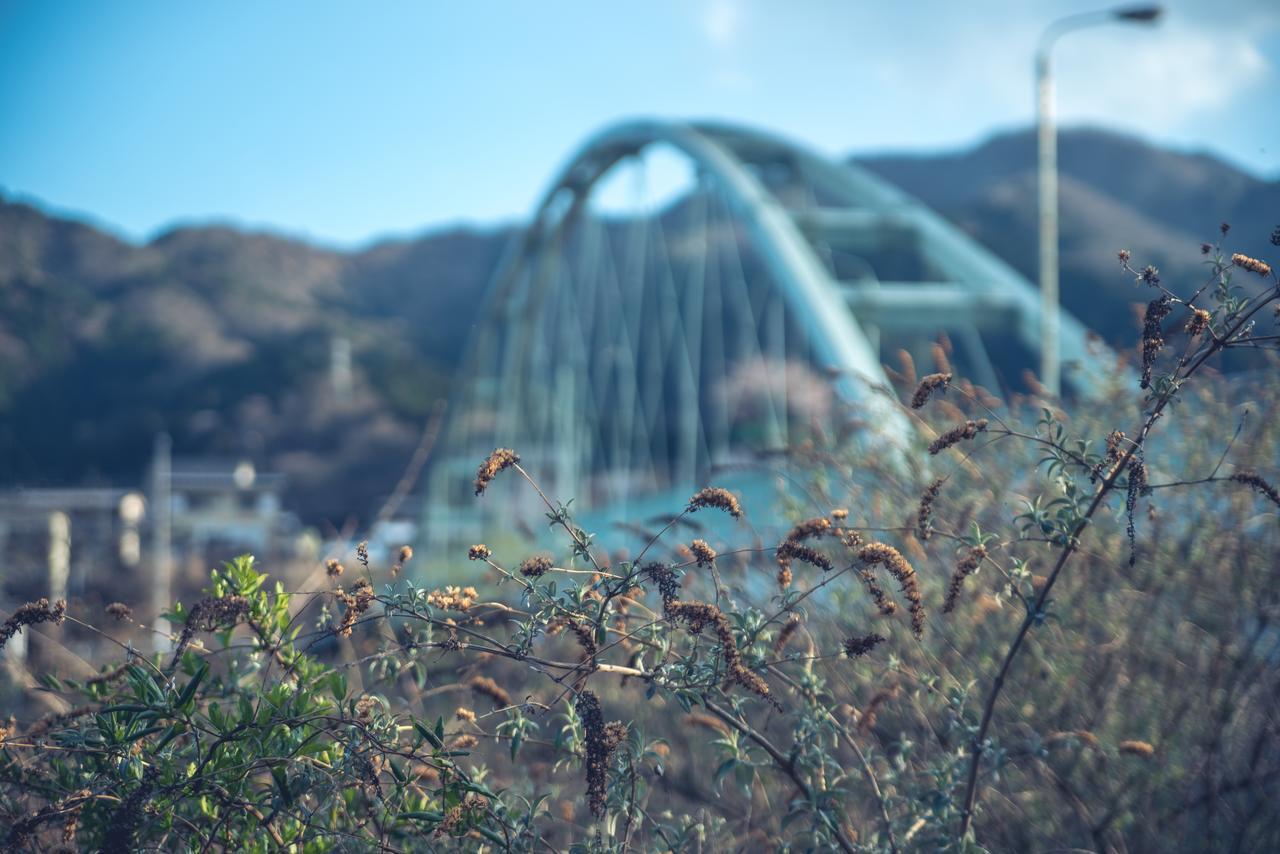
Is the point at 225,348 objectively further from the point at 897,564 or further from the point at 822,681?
the point at 897,564

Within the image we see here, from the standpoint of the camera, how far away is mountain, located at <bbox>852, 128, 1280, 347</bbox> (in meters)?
7.05

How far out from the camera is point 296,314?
50.8m

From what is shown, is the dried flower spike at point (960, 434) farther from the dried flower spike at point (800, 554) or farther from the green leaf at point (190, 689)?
the green leaf at point (190, 689)

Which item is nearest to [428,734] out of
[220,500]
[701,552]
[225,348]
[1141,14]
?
[701,552]

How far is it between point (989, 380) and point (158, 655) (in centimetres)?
1056

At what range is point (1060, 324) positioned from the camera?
12.3 metres

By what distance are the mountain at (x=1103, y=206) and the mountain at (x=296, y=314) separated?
0.10 m

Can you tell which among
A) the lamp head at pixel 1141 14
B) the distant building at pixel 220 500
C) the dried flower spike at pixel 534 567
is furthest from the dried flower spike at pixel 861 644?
the distant building at pixel 220 500

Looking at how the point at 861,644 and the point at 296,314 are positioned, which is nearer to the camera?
the point at 861,644

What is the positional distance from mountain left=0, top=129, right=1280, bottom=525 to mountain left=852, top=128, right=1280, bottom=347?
10 cm

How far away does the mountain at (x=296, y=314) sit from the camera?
24.4 m

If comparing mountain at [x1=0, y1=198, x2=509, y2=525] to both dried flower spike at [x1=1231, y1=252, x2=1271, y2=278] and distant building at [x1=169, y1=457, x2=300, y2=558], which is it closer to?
distant building at [x1=169, y1=457, x2=300, y2=558]

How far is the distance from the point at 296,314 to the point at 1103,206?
35.0 meters

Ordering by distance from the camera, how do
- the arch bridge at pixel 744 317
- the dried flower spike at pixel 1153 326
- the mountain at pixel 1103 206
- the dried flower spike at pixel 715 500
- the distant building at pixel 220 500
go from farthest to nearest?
the distant building at pixel 220 500, the arch bridge at pixel 744 317, the mountain at pixel 1103 206, the dried flower spike at pixel 715 500, the dried flower spike at pixel 1153 326
